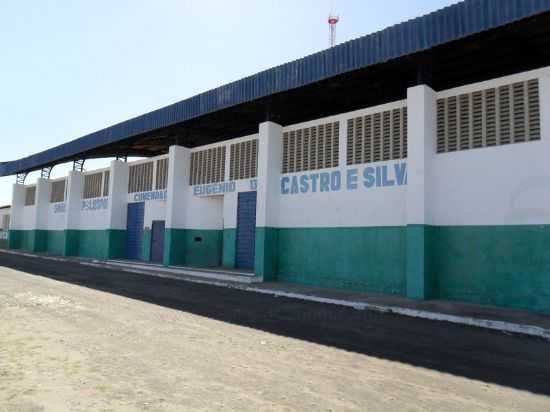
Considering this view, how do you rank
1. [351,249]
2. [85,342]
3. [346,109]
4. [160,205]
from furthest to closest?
[160,205]
[346,109]
[351,249]
[85,342]

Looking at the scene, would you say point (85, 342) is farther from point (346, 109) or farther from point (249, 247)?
point (346, 109)

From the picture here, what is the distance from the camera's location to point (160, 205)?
22.7m

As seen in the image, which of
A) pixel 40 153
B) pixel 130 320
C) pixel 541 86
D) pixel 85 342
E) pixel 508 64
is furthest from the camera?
pixel 40 153

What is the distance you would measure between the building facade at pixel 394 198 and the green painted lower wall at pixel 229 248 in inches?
3.1

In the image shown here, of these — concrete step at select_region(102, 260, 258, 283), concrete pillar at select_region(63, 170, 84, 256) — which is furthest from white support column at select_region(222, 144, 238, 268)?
concrete pillar at select_region(63, 170, 84, 256)

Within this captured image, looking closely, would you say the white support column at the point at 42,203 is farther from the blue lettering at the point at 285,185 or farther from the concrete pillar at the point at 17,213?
the blue lettering at the point at 285,185

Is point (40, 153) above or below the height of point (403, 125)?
above

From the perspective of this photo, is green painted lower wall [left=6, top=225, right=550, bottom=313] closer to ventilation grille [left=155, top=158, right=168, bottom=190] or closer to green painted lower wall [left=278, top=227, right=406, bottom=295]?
green painted lower wall [left=278, top=227, right=406, bottom=295]

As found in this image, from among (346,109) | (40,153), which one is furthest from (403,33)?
(40,153)

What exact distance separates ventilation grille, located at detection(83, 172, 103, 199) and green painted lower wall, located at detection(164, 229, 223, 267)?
948cm

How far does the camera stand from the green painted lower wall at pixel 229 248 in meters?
19.1

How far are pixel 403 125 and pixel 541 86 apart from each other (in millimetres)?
3668

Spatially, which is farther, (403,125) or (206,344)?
(403,125)

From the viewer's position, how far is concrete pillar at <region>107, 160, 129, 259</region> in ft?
81.4
